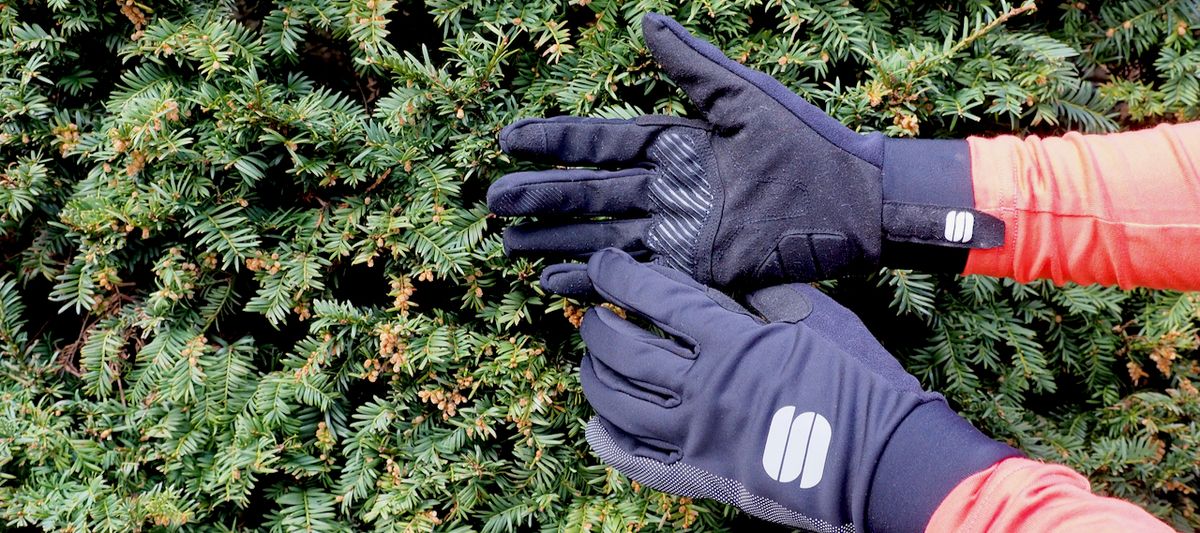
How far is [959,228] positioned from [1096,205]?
222 millimetres

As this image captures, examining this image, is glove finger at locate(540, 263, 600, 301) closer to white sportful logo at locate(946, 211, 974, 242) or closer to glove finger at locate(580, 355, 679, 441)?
glove finger at locate(580, 355, 679, 441)

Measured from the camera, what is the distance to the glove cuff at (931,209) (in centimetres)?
133

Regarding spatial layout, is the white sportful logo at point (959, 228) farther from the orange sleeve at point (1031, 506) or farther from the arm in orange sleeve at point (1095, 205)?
the orange sleeve at point (1031, 506)

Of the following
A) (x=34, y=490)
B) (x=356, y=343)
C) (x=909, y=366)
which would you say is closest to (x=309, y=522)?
(x=356, y=343)

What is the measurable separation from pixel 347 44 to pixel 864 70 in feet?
3.15

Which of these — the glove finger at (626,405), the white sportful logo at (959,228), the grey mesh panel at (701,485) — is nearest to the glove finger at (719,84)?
the white sportful logo at (959,228)

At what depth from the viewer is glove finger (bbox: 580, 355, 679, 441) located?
4.04ft

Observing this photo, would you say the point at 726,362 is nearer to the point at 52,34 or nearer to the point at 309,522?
the point at 309,522

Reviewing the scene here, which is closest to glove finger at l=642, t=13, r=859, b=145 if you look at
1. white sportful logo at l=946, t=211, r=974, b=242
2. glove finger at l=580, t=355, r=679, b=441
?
white sportful logo at l=946, t=211, r=974, b=242

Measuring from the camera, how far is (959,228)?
1.33m

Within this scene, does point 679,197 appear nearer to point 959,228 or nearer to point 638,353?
point 638,353

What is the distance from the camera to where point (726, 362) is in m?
1.20

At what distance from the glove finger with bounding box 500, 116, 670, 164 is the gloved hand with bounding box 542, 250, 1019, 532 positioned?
176mm

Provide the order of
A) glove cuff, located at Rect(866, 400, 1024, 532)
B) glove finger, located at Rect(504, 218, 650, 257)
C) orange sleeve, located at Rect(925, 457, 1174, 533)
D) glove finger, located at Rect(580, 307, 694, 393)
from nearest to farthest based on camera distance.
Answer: orange sleeve, located at Rect(925, 457, 1174, 533), glove cuff, located at Rect(866, 400, 1024, 532), glove finger, located at Rect(580, 307, 694, 393), glove finger, located at Rect(504, 218, 650, 257)
